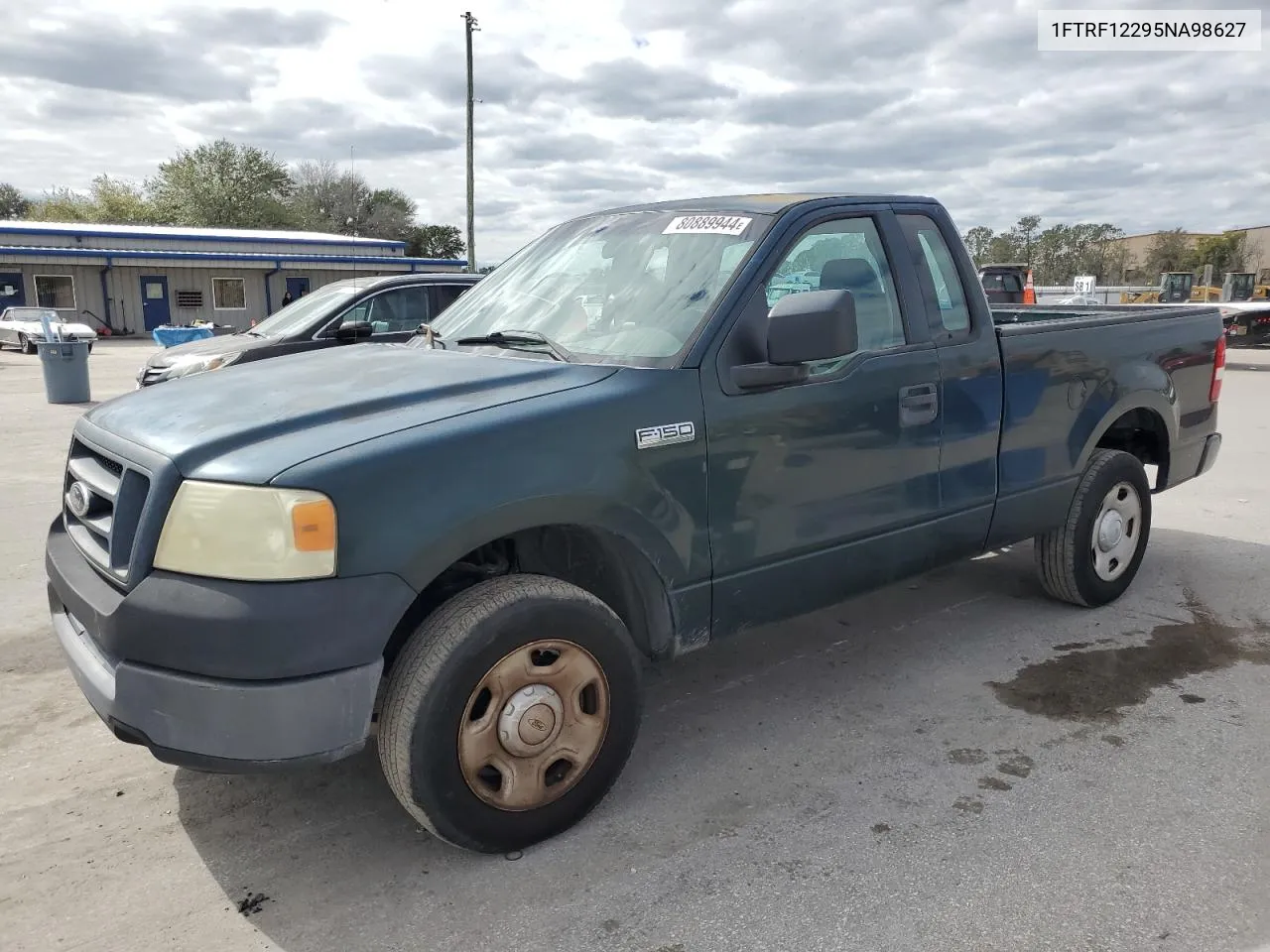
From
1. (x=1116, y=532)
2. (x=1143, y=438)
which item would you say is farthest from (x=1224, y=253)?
(x=1116, y=532)

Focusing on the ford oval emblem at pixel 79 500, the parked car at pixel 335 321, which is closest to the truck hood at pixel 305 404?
the ford oval emblem at pixel 79 500

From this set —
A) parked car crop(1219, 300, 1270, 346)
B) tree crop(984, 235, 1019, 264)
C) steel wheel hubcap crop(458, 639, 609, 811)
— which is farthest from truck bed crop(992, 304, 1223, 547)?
tree crop(984, 235, 1019, 264)

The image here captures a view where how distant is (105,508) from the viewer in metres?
2.81

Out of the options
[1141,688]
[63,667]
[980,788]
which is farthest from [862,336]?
[63,667]

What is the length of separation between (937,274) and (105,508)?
3171mm

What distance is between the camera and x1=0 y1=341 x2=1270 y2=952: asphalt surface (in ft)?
8.14

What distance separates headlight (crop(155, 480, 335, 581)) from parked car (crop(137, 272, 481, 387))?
676 cm

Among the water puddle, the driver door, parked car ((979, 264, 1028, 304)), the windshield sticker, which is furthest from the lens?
parked car ((979, 264, 1028, 304))

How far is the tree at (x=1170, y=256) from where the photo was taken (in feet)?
191

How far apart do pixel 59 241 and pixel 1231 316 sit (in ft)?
124

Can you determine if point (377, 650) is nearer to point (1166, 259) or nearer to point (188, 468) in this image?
point (188, 468)

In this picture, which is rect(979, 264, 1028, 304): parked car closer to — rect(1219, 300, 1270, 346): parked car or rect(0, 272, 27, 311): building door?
rect(1219, 300, 1270, 346): parked car

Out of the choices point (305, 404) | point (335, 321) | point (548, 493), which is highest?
point (335, 321)

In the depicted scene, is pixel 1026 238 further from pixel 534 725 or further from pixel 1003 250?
pixel 534 725
